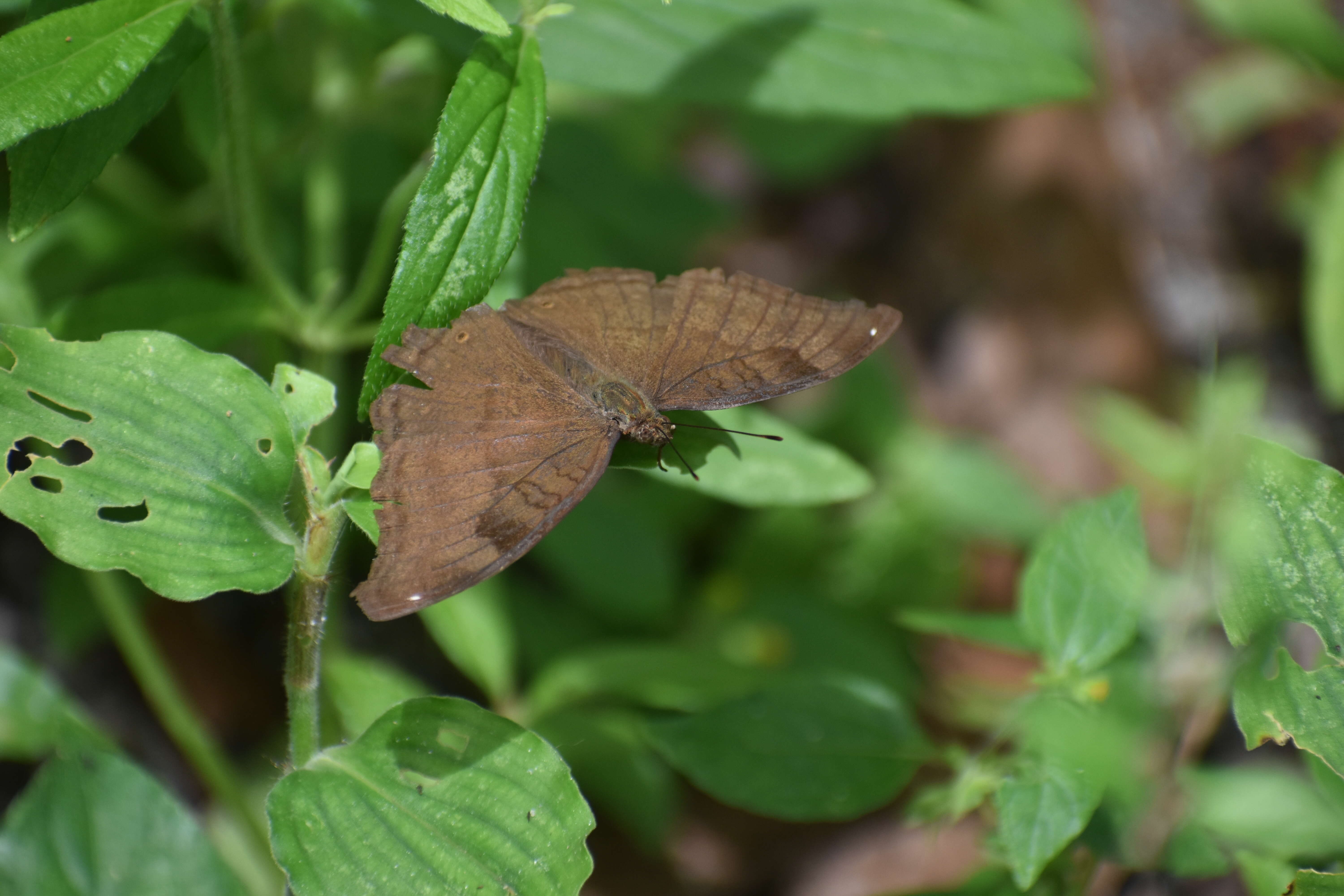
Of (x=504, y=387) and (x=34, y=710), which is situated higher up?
(x=504, y=387)

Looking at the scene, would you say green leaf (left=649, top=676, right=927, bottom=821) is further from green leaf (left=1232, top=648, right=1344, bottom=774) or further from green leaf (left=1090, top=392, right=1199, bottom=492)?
green leaf (left=1090, top=392, right=1199, bottom=492)

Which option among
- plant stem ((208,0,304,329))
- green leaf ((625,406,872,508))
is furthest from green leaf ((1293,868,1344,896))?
plant stem ((208,0,304,329))

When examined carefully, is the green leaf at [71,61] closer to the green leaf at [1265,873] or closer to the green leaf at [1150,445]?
the green leaf at [1265,873]

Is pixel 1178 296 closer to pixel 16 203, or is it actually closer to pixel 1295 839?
pixel 1295 839

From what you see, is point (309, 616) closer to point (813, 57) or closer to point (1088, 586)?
point (1088, 586)

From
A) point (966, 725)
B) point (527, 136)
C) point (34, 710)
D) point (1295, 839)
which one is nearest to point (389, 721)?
point (527, 136)

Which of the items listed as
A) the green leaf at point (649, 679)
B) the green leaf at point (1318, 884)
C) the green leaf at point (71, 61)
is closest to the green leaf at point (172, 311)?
the green leaf at point (71, 61)

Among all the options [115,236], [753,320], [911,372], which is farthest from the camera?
[911,372]
